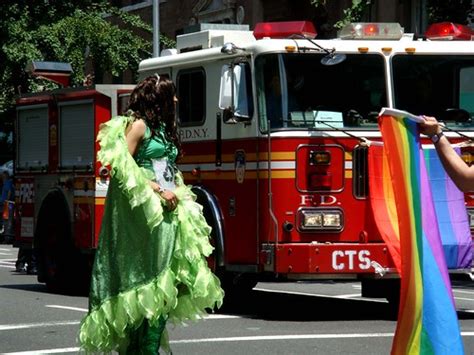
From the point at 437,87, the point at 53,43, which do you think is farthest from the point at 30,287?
the point at 53,43

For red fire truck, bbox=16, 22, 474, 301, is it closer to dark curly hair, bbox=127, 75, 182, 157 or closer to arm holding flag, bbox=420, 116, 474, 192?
dark curly hair, bbox=127, 75, 182, 157

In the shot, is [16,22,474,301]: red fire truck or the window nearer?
[16,22,474,301]: red fire truck

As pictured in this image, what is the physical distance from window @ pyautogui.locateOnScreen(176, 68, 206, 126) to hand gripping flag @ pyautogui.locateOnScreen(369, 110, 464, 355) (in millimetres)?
7867

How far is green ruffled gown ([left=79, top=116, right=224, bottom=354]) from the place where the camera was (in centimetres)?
766

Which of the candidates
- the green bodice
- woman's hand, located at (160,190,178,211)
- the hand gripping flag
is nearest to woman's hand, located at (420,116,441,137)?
the hand gripping flag

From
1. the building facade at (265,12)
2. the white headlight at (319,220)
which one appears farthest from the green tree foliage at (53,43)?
the white headlight at (319,220)

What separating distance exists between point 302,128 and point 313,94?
406mm

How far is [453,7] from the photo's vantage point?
22172 mm

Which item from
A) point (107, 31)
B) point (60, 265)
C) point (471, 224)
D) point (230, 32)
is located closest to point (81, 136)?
point (60, 265)

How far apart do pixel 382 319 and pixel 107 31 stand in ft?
60.6

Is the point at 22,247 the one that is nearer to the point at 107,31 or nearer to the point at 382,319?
the point at 382,319

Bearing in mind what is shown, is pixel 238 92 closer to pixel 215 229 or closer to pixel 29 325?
pixel 215 229

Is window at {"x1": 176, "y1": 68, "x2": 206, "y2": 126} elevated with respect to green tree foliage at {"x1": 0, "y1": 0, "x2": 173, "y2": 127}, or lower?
lower

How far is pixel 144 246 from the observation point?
7.71 metres
